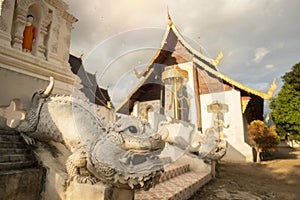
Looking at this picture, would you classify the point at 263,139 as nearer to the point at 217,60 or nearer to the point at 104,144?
the point at 217,60

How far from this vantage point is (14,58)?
408 cm

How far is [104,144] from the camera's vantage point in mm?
2029

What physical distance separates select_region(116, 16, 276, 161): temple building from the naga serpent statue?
7.29 metres

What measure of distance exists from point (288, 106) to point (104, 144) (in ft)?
55.3

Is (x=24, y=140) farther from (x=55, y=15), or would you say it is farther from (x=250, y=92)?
(x=250, y=92)

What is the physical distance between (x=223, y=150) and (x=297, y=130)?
441 inches

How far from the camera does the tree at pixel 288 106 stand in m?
14.1

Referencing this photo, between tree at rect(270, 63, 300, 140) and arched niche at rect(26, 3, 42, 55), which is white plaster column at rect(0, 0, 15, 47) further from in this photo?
tree at rect(270, 63, 300, 140)

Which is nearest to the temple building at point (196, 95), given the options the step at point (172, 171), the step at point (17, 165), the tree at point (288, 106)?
the tree at point (288, 106)

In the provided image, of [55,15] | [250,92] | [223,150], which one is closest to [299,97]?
[250,92]

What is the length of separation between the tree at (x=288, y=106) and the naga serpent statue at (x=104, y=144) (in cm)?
1607

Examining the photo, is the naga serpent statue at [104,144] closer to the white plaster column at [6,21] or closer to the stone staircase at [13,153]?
the stone staircase at [13,153]

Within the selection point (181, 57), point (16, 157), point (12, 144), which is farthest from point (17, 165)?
point (181, 57)

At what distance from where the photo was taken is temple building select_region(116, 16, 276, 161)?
11023 mm
